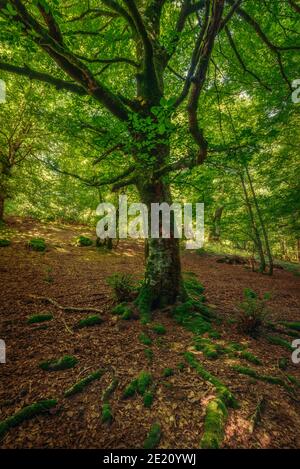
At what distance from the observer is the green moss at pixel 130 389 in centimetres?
319

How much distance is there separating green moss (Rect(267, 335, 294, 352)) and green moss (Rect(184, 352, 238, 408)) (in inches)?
80.1

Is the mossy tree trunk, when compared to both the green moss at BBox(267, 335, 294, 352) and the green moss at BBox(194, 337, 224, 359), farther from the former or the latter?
the green moss at BBox(267, 335, 294, 352)

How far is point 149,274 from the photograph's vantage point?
564 cm

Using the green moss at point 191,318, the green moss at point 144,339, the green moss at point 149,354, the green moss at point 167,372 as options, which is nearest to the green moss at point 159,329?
the green moss at point 144,339

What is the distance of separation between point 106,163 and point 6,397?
583cm

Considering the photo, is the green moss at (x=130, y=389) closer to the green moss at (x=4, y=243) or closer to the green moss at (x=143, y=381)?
the green moss at (x=143, y=381)

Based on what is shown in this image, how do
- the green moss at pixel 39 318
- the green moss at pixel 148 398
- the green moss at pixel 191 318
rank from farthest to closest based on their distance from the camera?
the green moss at pixel 191 318, the green moss at pixel 39 318, the green moss at pixel 148 398

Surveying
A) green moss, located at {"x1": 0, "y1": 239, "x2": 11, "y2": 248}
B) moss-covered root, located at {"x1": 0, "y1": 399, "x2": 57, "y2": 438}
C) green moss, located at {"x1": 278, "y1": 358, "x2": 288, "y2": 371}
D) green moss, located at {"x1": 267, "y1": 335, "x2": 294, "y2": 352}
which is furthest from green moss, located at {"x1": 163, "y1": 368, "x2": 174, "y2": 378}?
green moss, located at {"x1": 0, "y1": 239, "x2": 11, "y2": 248}

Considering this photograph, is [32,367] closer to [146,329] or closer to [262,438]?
[146,329]

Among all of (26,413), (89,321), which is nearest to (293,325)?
(89,321)

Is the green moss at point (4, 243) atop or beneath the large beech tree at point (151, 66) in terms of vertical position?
beneath

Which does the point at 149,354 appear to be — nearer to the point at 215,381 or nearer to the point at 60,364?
the point at 215,381

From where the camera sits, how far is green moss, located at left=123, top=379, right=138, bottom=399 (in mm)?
3186

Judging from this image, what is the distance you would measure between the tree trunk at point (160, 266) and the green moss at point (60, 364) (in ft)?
6.57
